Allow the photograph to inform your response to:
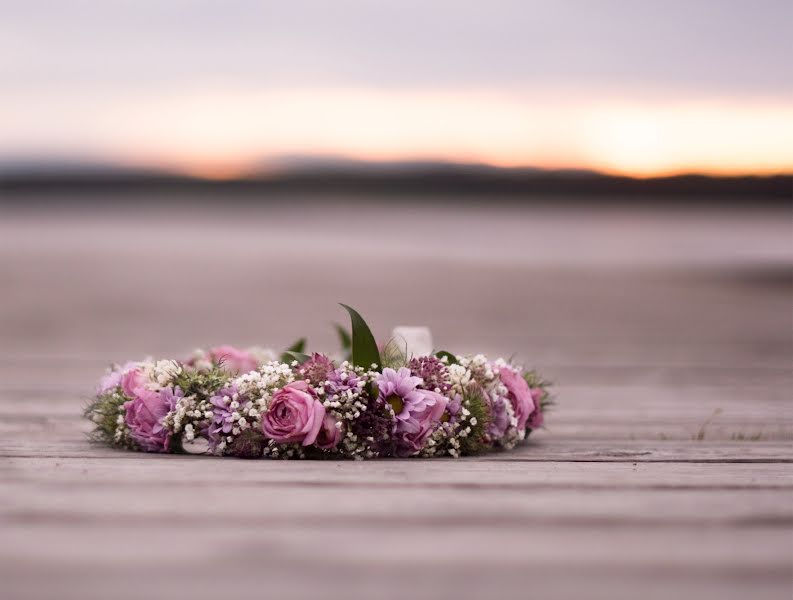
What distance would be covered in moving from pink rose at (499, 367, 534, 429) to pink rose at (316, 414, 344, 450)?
0.54 m

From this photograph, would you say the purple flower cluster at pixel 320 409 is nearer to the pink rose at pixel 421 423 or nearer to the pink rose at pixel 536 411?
the pink rose at pixel 421 423

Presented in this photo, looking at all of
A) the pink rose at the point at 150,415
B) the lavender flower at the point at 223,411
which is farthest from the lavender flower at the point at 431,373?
the pink rose at the point at 150,415

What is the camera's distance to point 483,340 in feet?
25.7

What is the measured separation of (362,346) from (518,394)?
0.49m

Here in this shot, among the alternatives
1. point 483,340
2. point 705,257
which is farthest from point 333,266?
point 483,340

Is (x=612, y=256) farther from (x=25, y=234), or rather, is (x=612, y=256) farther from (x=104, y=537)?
(x=104, y=537)

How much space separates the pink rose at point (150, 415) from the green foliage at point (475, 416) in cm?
71

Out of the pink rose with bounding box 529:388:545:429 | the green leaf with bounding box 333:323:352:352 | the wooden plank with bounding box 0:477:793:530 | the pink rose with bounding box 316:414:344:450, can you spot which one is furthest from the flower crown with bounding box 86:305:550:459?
the green leaf with bounding box 333:323:352:352

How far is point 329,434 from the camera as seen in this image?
2441mm

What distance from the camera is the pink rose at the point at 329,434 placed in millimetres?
2439

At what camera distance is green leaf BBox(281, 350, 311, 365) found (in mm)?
2645

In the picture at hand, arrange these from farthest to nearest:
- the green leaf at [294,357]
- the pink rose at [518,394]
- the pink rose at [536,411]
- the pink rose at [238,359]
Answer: the pink rose at [238,359] → the pink rose at [536,411] → the pink rose at [518,394] → the green leaf at [294,357]

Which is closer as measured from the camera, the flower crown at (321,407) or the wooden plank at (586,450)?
the flower crown at (321,407)

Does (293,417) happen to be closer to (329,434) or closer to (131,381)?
(329,434)
